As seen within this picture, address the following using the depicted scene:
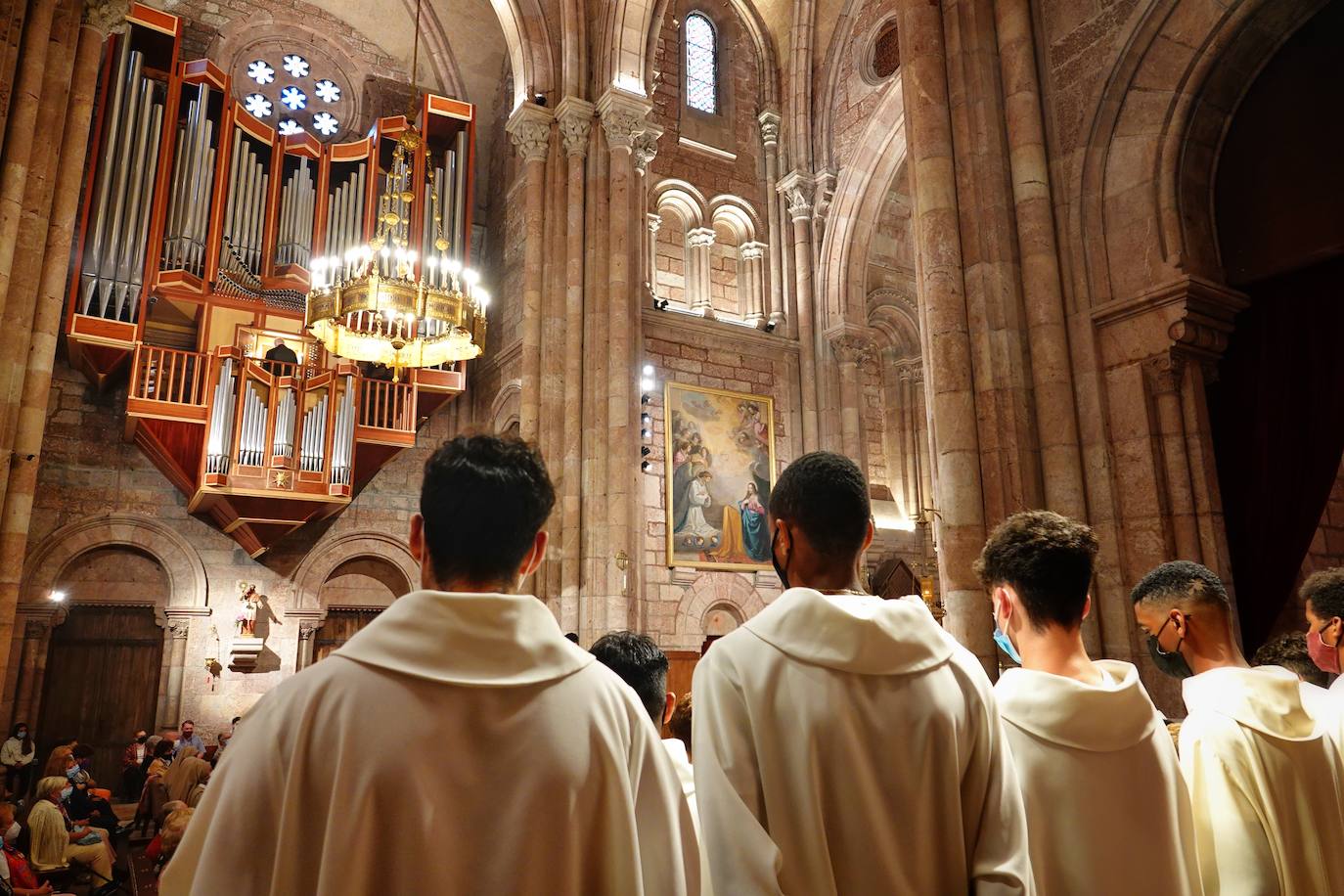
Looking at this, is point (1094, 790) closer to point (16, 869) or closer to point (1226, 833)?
point (1226, 833)

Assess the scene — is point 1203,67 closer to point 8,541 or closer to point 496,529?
point 496,529

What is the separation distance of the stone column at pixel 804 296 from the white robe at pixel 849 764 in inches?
511

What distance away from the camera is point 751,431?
1444 cm

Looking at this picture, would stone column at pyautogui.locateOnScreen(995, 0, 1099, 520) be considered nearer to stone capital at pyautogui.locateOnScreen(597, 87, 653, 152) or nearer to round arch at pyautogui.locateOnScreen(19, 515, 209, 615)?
stone capital at pyautogui.locateOnScreen(597, 87, 653, 152)

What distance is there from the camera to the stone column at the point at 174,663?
12.5m

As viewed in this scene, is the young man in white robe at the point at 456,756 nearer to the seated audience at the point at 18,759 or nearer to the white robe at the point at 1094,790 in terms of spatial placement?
the white robe at the point at 1094,790

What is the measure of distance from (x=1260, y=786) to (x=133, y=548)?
13.9m

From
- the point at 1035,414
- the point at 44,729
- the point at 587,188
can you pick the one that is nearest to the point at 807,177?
the point at 587,188

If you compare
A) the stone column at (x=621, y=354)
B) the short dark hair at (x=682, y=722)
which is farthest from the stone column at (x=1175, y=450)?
the stone column at (x=621, y=354)

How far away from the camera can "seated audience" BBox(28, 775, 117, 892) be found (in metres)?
6.91

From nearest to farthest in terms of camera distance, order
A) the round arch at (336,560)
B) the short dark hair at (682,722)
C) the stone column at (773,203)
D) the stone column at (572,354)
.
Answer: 1. the short dark hair at (682,722)
2. the stone column at (572,354)
3. the round arch at (336,560)
4. the stone column at (773,203)

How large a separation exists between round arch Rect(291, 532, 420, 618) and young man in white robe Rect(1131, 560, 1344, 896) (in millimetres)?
12223

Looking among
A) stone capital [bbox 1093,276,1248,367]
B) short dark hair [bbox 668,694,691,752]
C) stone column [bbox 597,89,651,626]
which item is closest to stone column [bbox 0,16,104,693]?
stone column [bbox 597,89,651,626]

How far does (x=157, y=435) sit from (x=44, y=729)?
13.9 feet
